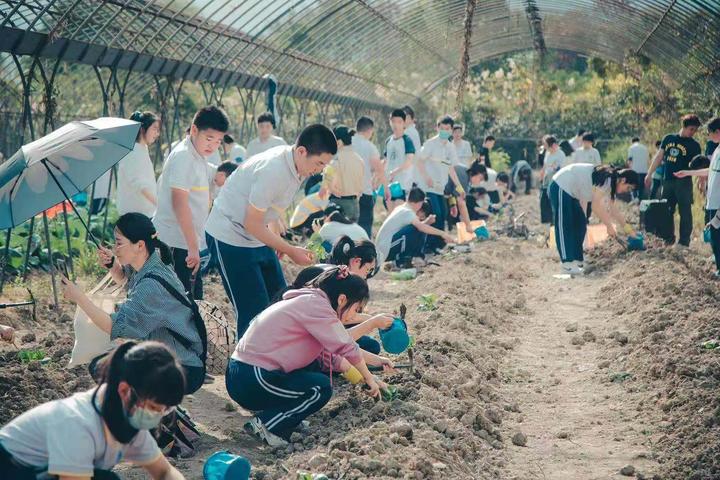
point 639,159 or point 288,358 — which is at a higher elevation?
point 639,159

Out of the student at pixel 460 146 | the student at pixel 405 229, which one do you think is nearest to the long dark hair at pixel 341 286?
the student at pixel 405 229

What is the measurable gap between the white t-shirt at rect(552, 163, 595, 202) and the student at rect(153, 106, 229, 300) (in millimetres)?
5721

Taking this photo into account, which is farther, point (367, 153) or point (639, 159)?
point (639, 159)

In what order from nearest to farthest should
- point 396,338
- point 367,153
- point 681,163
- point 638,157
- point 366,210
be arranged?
point 396,338, point 367,153, point 366,210, point 681,163, point 638,157

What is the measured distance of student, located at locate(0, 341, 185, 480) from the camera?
305cm

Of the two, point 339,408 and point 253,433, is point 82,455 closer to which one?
point 253,433

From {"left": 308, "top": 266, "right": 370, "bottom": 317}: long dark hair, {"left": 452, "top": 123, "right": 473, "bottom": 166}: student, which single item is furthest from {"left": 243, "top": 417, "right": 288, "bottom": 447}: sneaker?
{"left": 452, "top": 123, "right": 473, "bottom": 166}: student

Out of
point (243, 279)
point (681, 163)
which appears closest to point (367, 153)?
point (681, 163)

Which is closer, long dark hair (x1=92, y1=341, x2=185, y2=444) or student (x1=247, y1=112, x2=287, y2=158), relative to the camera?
long dark hair (x1=92, y1=341, x2=185, y2=444)

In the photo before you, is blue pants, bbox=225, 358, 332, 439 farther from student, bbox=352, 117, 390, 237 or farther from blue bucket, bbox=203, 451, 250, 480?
student, bbox=352, 117, 390, 237

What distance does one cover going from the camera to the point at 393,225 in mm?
10883

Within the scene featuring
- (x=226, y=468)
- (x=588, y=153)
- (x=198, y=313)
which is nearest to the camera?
(x=226, y=468)

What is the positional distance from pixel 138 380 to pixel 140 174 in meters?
4.35

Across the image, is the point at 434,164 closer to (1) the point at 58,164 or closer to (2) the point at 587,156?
(2) the point at 587,156
